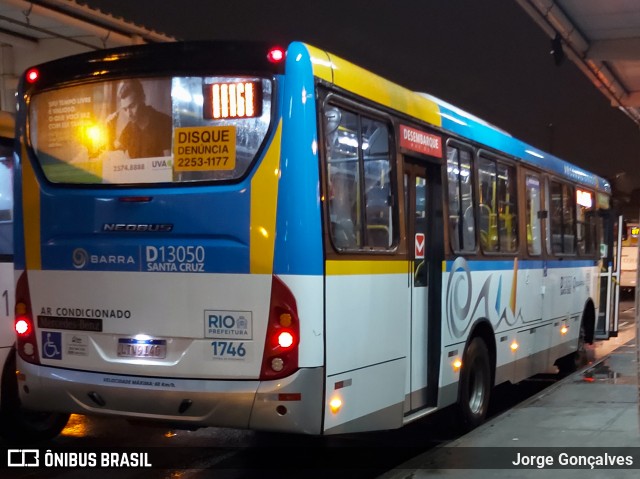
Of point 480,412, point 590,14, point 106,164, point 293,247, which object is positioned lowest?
point 480,412

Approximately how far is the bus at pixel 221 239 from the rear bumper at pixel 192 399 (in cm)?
1

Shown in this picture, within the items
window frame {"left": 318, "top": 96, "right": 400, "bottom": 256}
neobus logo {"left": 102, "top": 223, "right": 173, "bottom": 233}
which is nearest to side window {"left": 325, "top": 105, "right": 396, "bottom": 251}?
window frame {"left": 318, "top": 96, "right": 400, "bottom": 256}

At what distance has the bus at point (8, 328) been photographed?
7020 mm

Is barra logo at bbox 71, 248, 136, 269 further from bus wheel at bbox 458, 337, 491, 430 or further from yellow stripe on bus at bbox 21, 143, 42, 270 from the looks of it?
bus wheel at bbox 458, 337, 491, 430

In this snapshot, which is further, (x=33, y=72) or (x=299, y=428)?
(x=33, y=72)

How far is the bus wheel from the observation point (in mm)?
7961

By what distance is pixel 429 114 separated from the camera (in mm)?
7309

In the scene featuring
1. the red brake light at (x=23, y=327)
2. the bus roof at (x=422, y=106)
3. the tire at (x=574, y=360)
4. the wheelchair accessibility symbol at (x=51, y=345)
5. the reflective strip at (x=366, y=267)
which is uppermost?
the bus roof at (x=422, y=106)

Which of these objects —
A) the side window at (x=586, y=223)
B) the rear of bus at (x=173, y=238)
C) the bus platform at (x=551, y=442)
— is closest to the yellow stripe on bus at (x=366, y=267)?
the rear of bus at (x=173, y=238)

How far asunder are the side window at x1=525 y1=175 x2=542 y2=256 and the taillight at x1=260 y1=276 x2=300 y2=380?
548 cm

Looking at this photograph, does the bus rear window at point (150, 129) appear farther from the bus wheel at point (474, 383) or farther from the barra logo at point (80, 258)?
the bus wheel at point (474, 383)

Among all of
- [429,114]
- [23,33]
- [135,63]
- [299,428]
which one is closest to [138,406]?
[299,428]

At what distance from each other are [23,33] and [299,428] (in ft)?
43.8

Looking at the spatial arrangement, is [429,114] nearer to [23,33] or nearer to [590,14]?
[590,14]
